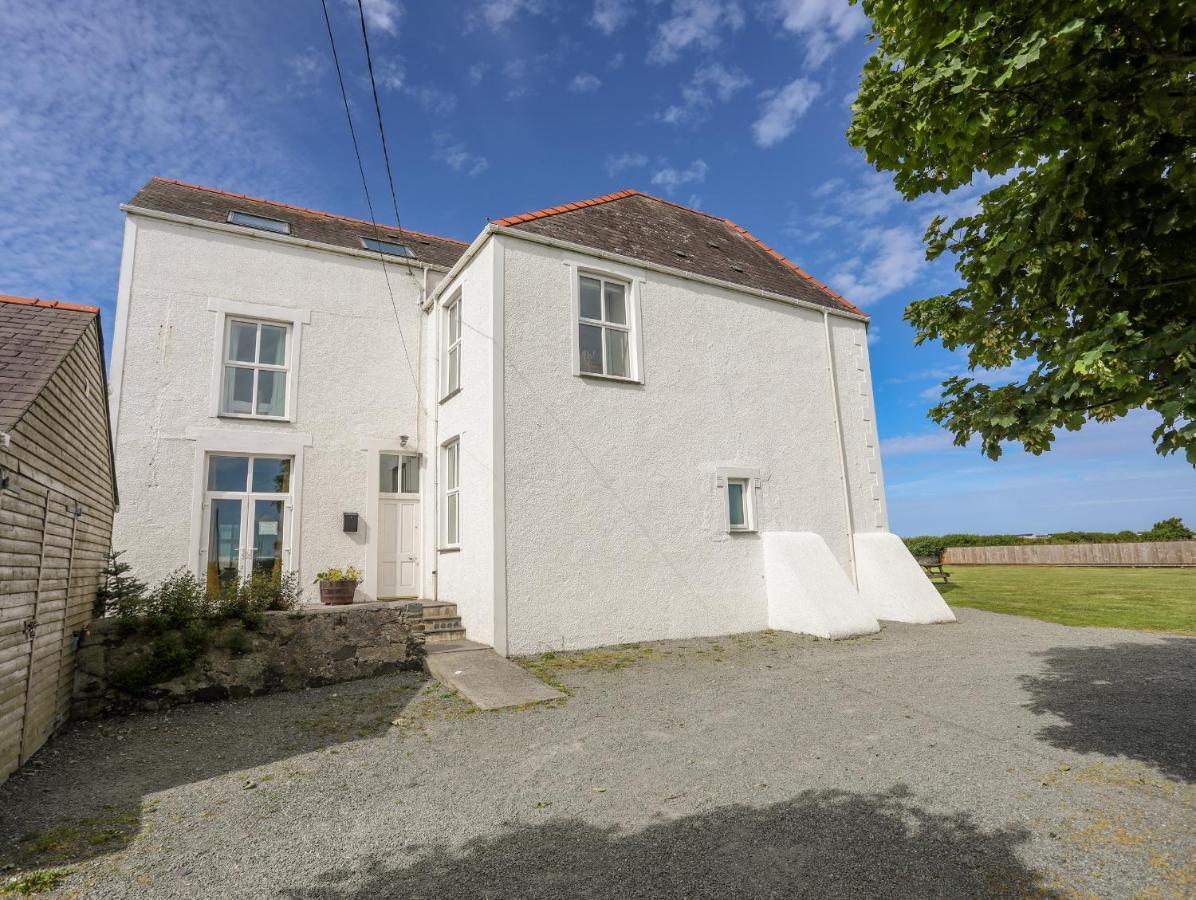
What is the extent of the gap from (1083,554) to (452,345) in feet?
104

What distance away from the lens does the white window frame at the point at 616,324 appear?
1027 cm

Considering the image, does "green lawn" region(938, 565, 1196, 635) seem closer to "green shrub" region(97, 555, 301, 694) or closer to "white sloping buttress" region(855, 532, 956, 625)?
"white sloping buttress" region(855, 532, 956, 625)

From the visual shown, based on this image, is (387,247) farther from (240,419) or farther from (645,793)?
(645,793)

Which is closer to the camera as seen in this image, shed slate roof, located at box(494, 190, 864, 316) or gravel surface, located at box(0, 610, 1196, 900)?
gravel surface, located at box(0, 610, 1196, 900)

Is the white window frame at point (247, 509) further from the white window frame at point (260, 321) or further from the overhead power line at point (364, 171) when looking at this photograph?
the overhead power line at point (364, 171)

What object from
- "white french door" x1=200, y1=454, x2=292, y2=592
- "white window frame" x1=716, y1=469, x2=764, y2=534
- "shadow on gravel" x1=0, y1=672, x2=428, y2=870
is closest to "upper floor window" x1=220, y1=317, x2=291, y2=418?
"white french door" x1=200, y1=454, x2=292, y2=592

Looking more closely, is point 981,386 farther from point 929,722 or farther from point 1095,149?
point 929,722

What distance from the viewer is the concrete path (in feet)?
21.8

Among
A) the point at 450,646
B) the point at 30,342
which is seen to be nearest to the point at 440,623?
the point at 450,646

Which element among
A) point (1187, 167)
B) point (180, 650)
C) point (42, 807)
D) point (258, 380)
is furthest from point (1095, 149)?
point (258, 380)

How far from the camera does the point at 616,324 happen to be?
1087cm

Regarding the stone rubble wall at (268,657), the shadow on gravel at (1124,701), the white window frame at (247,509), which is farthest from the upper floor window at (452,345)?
the shadow on gravel at (1124,701)

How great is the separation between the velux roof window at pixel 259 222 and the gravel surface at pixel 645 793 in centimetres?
935

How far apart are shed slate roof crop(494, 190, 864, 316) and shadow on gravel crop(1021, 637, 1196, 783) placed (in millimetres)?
8219
